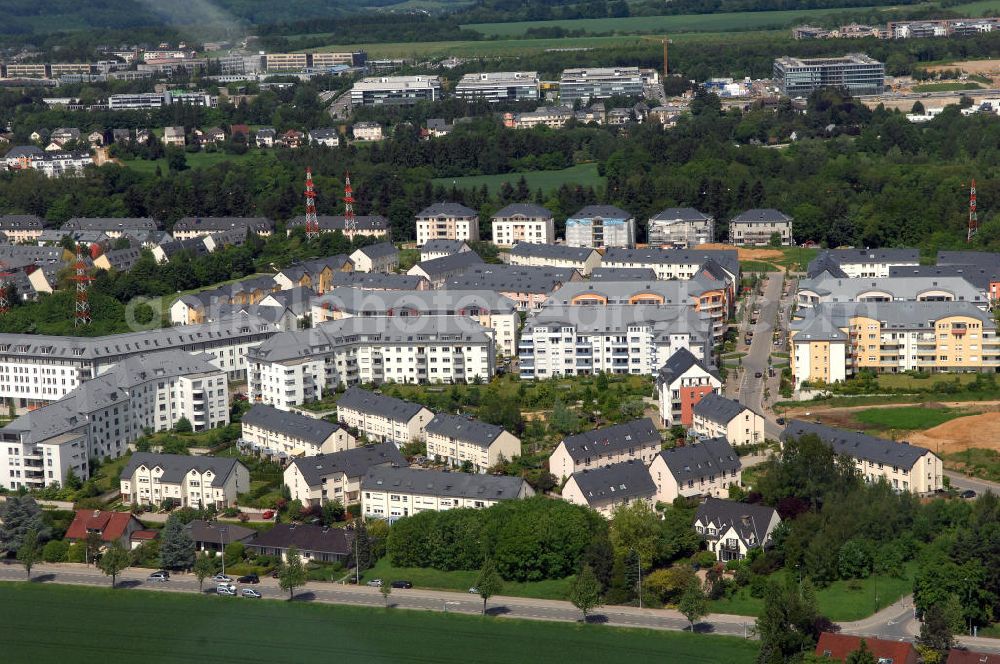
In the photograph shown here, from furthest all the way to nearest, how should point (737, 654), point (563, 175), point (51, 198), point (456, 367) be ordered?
point (563, 175)
point (51, 198)
point (456, 367)
point (737, 654)

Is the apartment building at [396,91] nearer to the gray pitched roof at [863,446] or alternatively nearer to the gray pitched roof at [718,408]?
the gray pitched roof at [718,408]

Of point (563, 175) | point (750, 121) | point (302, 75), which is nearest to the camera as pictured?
point (563, 175)

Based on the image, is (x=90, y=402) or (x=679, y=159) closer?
(x=90, y=402)

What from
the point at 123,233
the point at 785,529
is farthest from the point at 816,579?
the point at 123,233

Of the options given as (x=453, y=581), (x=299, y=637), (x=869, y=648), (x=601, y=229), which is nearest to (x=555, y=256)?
(x=601, y=229)

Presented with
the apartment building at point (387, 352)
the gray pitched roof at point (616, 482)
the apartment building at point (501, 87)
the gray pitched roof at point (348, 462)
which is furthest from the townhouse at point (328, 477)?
the apartment building at point (501, 87)

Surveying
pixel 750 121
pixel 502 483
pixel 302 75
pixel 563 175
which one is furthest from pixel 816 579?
pixel 302 75

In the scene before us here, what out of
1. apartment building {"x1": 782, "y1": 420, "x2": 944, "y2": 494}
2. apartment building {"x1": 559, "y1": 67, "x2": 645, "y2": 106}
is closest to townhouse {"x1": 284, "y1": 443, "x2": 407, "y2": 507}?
apartment building {"x1": 782, "y1": 420, "x2": 944, "y2": 494}

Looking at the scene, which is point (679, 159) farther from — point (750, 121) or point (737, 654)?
point (737, 654)
